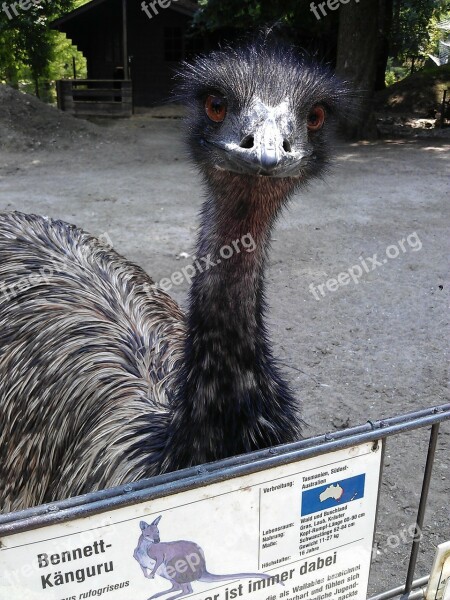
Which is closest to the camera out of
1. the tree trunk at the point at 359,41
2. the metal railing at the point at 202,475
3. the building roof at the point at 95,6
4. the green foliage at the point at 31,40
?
the metal railing at the point at 202,475

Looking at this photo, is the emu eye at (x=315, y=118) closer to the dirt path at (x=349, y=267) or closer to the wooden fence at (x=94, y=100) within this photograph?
the dirt path at (x=349, y=267)

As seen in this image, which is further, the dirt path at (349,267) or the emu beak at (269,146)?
the dirt path at (349,267)

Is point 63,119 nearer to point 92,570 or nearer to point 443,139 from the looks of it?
point 443,139

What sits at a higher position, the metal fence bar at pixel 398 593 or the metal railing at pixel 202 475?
the metal railing at pixel 202 475

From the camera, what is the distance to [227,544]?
3.54 ft

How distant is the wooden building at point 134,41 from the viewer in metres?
16.8

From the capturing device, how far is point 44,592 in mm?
955

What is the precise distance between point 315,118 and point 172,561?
1.13 metres

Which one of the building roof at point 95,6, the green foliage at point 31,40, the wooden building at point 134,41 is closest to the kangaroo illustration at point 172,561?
the building roof at point 95,6

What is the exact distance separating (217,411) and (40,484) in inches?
31.7

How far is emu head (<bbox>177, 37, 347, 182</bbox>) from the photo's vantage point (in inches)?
54.2

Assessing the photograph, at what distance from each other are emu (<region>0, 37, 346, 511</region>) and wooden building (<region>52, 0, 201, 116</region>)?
14.2 m

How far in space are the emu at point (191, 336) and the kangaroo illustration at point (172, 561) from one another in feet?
1.21

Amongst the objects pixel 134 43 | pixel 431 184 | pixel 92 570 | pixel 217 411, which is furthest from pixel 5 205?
pixel 134 43
